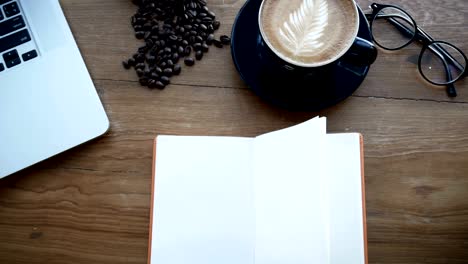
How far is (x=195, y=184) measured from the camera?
707 millimetres

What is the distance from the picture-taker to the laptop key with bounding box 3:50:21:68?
685 mm

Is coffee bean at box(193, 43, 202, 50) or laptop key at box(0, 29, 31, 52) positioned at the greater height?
laptop key at box(0, 29, 31, 52)

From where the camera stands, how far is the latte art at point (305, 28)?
0.65m

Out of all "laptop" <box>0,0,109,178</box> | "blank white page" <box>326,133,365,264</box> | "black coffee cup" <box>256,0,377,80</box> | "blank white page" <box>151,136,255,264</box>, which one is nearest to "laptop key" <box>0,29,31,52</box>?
"laptop" <box>0,0,109,178</box>

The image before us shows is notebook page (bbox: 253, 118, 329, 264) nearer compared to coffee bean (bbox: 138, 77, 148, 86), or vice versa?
notebook page (bbox: 253, 118, 329, 264)

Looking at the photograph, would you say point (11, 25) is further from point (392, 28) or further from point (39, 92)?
point (392, 28)

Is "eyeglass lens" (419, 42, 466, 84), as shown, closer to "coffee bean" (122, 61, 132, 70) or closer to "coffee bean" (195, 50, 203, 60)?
"coffee bean" (195, 50, 203, 60)

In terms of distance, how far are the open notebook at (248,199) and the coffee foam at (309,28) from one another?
104 mm

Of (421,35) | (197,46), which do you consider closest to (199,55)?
(197,46)

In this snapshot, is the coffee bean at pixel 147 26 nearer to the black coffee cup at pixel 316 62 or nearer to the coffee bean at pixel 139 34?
the coffee bean at pixel 139 34

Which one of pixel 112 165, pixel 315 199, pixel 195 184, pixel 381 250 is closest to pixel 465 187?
pixel 381 250

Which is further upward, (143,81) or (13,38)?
(13,38)

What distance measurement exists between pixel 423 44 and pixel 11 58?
2.08 feet

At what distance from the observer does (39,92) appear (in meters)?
0.70
